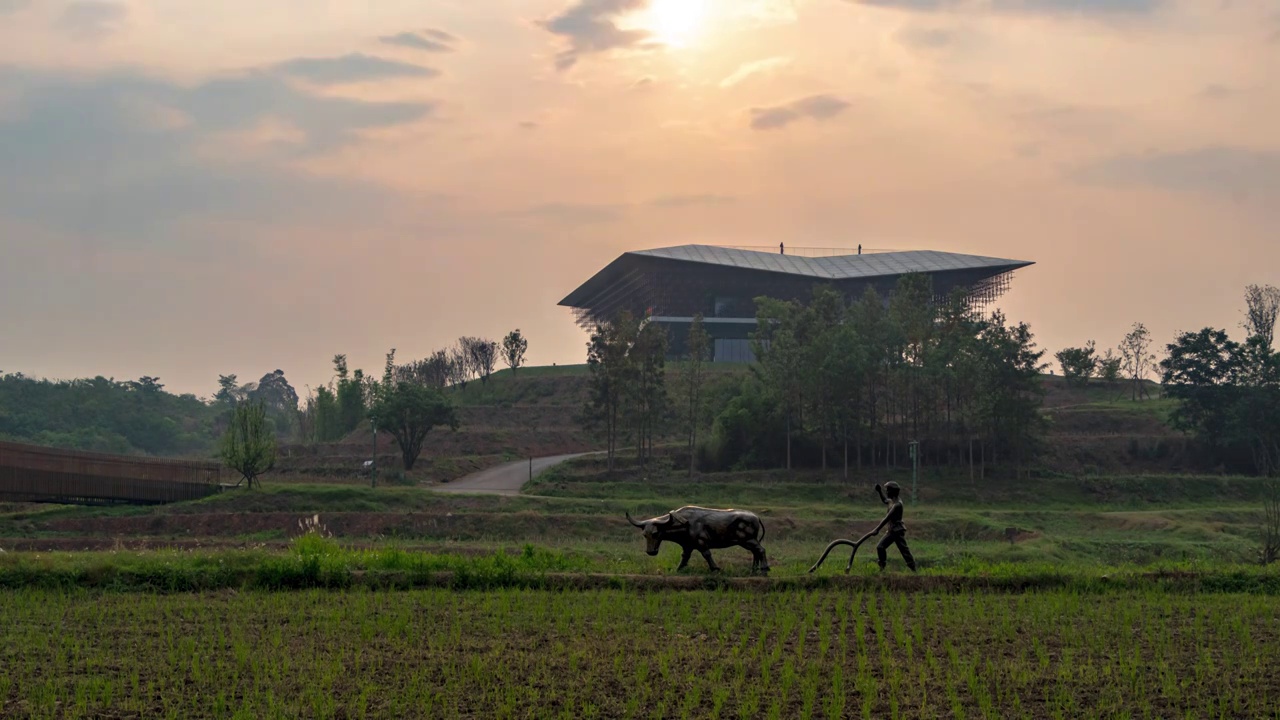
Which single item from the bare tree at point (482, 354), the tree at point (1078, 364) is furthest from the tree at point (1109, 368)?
the bare tree at point (482, 354)

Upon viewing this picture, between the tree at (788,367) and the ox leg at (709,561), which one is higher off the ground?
the tree at (788,367)

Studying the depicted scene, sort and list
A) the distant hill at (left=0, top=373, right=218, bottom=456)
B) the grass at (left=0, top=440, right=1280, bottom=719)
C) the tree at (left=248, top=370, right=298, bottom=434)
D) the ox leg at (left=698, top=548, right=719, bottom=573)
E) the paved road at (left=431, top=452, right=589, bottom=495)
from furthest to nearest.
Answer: the tree at (left=248, top=370, right=298, bottom=434) < the distant hill at (left=0, top=373, right=218, bottom=456) < the paved road at (left=431, top=452, right=589, bottom=495) < the ox leg at (left=698, top=548, right=719, bottom=573) < the grass at (left=0, top=440, right=1280, bottom=719)

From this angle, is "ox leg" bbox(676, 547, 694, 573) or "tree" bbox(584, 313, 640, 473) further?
"tree" bbox(584, 313, 640, 473)

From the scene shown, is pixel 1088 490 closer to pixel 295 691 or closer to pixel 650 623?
pixel 650 623

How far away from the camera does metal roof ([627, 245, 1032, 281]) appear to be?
105688 millimetres

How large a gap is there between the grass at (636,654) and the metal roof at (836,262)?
86.1 meters

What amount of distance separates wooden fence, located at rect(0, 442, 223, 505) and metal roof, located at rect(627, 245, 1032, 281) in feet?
203

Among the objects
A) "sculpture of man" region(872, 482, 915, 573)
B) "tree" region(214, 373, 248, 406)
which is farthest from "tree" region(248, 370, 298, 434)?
"sculpture of man" region(872, 482, 915, 573)

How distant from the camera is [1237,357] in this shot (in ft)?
218

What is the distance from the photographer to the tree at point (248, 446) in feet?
167

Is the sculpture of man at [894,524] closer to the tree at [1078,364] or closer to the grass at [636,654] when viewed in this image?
the grass at [636,654]

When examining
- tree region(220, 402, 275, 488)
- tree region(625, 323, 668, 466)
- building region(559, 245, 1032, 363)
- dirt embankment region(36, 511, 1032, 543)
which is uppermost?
building region(559, 245, 1032, 363)

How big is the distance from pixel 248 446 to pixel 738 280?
2445 inches

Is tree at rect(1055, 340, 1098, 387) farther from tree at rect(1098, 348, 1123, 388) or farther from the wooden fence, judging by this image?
the wooden fence
